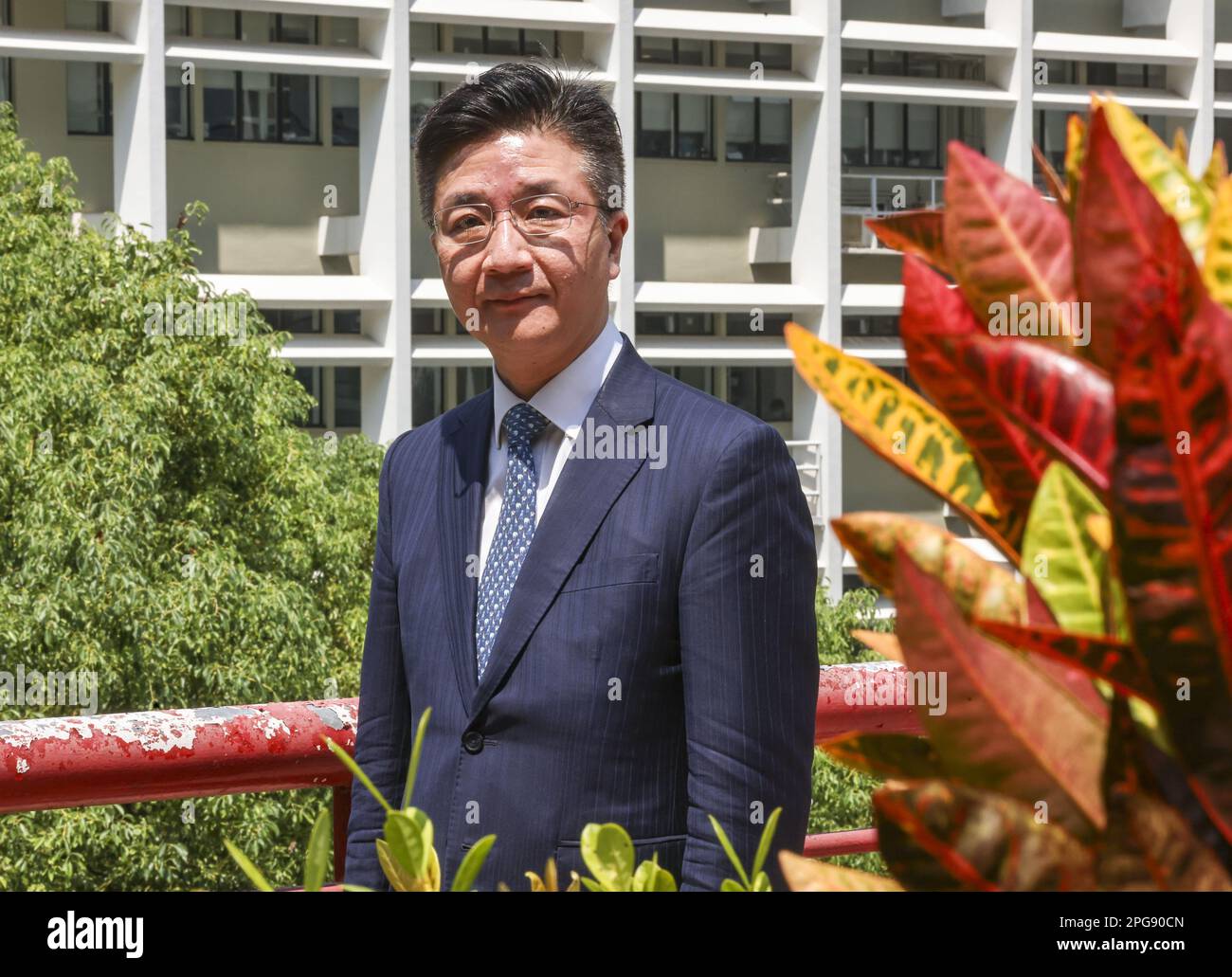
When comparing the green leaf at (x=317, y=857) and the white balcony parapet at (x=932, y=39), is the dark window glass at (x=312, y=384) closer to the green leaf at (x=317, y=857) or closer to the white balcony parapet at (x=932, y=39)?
the white balcony parapet at (x=932, y=39)

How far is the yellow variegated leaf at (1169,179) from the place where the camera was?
0.85 meters

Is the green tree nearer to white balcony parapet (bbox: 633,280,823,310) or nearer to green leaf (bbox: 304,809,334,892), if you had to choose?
green leaf (bbox: 304,809,334,892)

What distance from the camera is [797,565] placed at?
2.23m

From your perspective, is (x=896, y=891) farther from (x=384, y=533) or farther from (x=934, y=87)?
(x=934, y=87)

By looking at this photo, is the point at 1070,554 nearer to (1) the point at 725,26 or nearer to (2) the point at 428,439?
(2) the point at 428,439

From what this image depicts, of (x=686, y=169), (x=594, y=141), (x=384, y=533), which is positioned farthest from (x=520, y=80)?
(x=686, y=169)

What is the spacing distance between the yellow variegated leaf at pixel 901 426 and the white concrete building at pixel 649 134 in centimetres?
3219

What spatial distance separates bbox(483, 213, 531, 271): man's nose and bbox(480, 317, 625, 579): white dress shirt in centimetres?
17

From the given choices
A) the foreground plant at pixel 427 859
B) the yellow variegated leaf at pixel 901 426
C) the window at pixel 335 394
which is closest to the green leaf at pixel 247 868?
the foreground plant at pixel 427 859

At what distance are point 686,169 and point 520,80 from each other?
3963cm

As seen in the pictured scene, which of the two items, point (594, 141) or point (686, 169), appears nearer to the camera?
point (594, 141)

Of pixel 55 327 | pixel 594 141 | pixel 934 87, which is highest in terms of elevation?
pixel 934 87

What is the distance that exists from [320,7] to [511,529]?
119 feet

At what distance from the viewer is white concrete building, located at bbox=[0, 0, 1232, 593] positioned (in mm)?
35750
